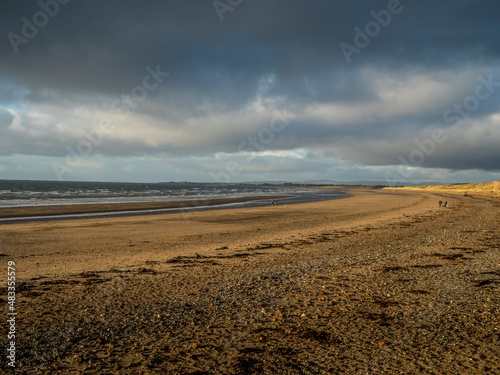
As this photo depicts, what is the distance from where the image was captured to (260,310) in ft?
22.3

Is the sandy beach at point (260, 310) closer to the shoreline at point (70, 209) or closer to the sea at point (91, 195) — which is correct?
the shoreline at point (70, 209)

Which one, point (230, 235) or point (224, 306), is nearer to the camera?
point (224, 306)

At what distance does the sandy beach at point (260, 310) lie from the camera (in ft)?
15.9

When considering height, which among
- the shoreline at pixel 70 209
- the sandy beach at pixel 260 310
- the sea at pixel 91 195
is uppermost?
the sea at pixel 91 195

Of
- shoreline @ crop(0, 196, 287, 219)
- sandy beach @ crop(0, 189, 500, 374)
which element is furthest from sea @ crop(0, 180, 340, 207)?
sandy beach @ crop(0, 189, 500, 374)

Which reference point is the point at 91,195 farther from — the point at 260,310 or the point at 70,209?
the point at 260,310

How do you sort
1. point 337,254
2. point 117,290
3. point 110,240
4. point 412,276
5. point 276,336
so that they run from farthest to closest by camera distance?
1. point 110,240
2. point 337,254
3. point 412,276
4. point 117,290
5. point 276,336

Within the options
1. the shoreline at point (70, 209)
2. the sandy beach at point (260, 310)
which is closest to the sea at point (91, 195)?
the shoreline at point (70, 209)

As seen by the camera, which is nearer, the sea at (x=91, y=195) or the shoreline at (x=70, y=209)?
the shoreline at (x=70, y=209)

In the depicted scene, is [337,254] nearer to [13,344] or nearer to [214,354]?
[214,354]

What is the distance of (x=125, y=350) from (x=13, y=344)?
2.07 metres

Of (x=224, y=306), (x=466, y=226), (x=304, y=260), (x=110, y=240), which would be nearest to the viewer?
(x=224, y=306)

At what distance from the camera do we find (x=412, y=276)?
29.9ft

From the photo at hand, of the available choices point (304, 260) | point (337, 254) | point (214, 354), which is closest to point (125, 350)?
point (214, 354)
